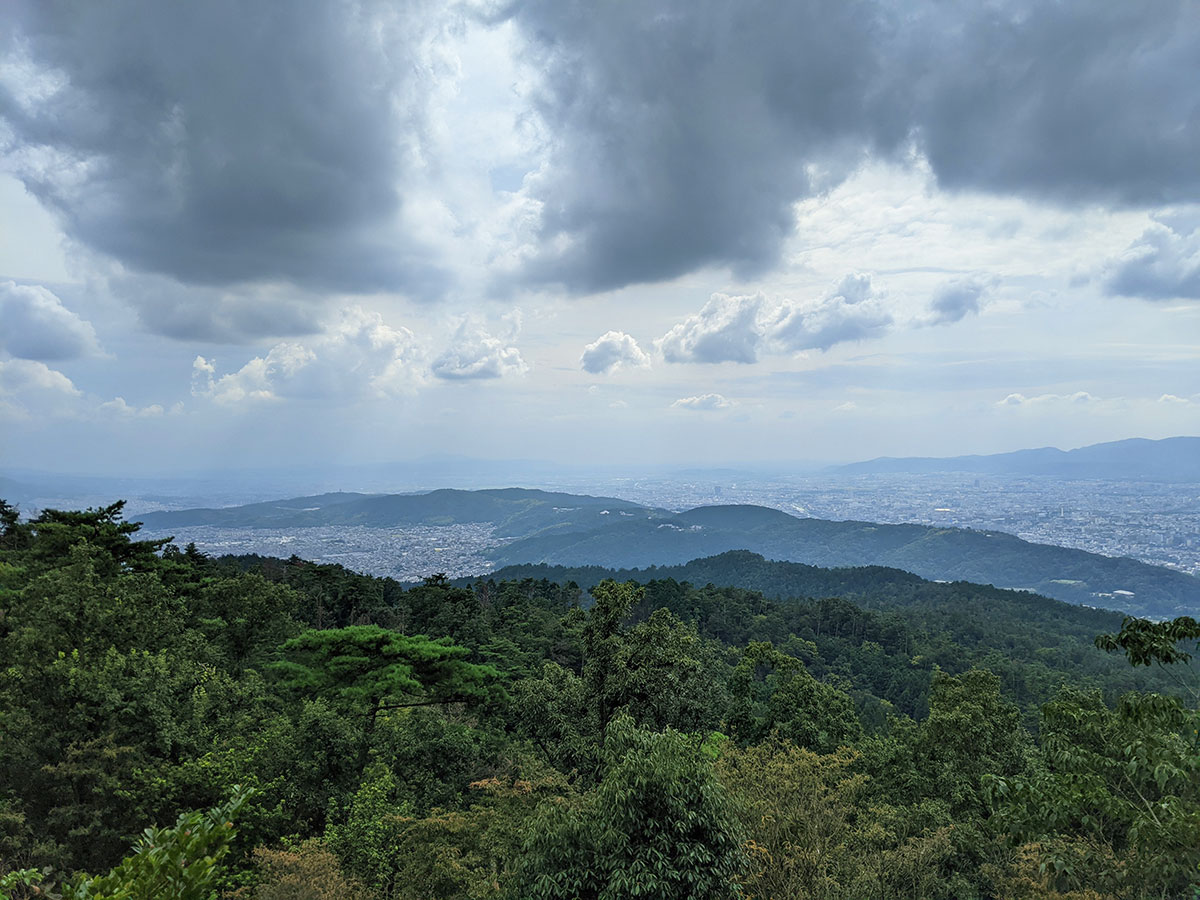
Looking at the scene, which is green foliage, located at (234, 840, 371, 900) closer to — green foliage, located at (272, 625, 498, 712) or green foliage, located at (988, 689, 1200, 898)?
green foliage, located at (272, 625, 498, 712)

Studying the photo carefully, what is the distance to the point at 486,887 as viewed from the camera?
10547 mm

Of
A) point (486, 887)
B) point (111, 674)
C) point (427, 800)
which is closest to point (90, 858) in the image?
point (111, 674)

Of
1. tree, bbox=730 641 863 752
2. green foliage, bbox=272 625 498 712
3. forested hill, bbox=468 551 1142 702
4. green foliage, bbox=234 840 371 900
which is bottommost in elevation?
forested hill, bbox=468 551 1142 702

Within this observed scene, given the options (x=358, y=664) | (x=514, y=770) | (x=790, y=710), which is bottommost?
(x=790, y=710)

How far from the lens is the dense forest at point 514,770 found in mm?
8156

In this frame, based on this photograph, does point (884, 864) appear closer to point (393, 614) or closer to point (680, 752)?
point (680, 752)

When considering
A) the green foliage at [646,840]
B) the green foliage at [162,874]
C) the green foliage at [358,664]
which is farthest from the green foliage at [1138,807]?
the green foliage at [358,664]

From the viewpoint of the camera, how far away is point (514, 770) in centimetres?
1745

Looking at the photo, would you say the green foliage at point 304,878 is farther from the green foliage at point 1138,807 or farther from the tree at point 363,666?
the green foliage at point 1138,807

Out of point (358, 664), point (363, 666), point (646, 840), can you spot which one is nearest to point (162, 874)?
point (646, 840)

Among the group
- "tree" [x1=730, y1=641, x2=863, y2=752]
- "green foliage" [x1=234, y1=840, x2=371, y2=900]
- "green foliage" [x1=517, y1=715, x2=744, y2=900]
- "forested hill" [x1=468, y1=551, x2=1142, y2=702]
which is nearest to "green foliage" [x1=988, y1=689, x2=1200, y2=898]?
"green foliage" [x1=517, y1=715, x2=744, y2=900]

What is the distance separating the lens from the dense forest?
8.16 m

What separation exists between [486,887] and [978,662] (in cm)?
6618

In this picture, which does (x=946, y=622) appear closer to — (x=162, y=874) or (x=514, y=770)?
(x=514, y=770)
